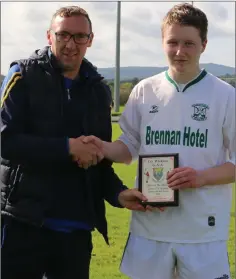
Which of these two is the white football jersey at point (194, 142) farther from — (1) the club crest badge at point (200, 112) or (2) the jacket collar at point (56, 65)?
(2) the jacket collar at point (56, 65)

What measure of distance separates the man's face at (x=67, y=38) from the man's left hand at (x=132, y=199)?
71cm

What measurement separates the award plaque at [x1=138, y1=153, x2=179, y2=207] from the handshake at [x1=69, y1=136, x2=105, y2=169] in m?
0.23

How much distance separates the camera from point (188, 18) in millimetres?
3201

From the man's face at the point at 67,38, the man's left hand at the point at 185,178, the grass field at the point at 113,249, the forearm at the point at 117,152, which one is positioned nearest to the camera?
the man's left hand at the point at 185,178

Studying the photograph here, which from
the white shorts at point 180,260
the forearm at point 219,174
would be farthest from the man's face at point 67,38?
the white shorts at point 180,260

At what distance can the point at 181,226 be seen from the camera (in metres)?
3.22

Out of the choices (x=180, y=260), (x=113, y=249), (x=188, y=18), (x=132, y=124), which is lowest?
(x=113, y=249)

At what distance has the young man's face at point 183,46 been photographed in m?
3.18

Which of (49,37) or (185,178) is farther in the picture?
(49,37)

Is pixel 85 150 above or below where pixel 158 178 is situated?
above

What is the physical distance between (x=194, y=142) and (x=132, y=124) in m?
0.39

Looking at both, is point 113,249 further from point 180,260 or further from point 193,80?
point 193,80

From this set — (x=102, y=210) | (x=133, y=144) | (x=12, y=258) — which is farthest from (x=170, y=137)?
(x=12, y=258)

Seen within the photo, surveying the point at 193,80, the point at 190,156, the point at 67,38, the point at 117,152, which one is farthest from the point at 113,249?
the point at 67,38
